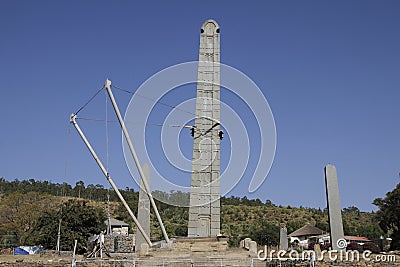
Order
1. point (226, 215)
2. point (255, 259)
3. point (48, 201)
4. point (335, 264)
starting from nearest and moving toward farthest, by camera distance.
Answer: point (255, 259), point (335, 264), point (48, 201), point (226, 215)

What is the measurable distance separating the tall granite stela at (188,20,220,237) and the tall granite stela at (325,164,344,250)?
20.7 ft

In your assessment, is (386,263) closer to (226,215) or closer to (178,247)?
(178,247)

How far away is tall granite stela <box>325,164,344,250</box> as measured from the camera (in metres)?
21.1

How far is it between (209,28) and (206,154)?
216 inches

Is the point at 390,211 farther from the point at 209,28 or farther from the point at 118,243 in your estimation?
the point at 209,28

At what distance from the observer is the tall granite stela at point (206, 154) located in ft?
57.6

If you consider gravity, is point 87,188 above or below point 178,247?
above

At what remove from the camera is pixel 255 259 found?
46.5 feet

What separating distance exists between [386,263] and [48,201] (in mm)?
55194

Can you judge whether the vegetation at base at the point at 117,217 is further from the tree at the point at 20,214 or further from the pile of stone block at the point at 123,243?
the pile of stone block at the point at 123,243

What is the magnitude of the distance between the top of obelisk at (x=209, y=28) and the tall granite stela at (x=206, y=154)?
2.87ft

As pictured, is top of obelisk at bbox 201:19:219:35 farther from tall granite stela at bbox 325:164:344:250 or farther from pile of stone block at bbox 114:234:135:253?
pile of stone block at bbox 114:234:135:253

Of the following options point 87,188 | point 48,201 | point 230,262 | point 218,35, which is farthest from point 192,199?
point 87,188

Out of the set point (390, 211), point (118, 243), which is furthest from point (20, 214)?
point (390, 211)
